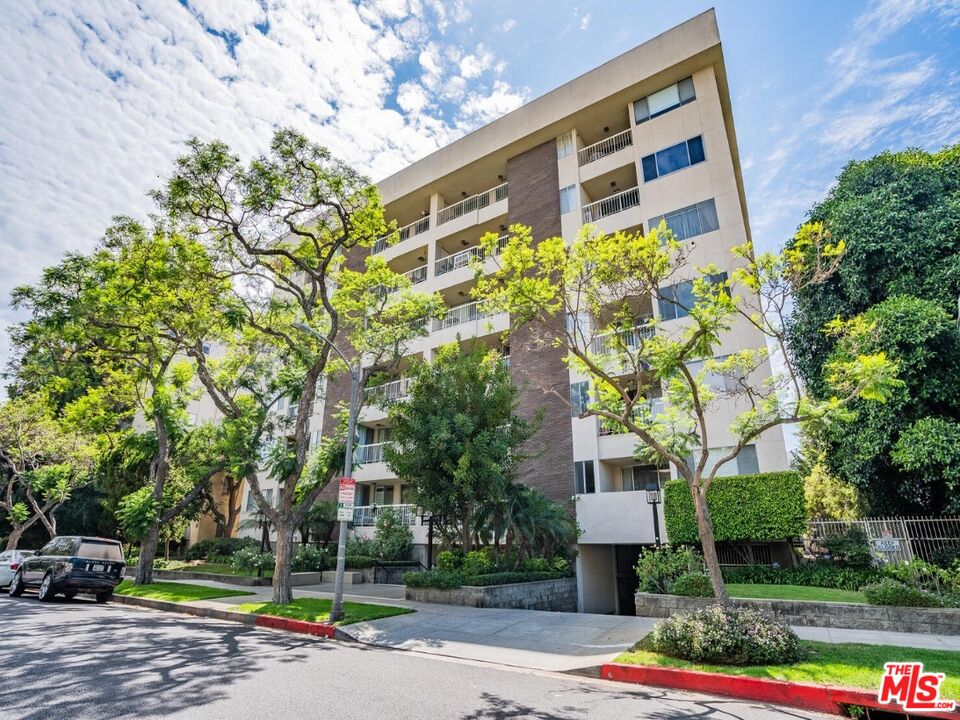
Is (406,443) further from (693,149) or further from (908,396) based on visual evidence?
(693,149)

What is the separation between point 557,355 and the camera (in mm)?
23281

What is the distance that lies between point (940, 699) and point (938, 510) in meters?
13.7

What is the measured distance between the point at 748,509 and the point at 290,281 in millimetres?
16372

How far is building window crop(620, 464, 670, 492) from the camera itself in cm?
2015

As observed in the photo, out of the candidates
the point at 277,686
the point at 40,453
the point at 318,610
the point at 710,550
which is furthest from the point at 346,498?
the point at 40,453

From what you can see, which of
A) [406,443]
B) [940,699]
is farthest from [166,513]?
[940,699]

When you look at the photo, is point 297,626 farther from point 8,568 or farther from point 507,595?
point 8,568

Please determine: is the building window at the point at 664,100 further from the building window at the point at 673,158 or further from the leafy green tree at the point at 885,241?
the leafy green tree at the point at 885,241

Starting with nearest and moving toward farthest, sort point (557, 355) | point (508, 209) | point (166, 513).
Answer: point (166, 513), point (557, 355), point (508, 209)

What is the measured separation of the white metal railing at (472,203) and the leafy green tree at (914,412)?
60.0ft

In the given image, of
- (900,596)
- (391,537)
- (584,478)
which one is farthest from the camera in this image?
(391,537)

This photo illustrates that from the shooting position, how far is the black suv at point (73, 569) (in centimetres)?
1534

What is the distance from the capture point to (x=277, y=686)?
22.3 feet

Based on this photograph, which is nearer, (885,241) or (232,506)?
(885,241)
